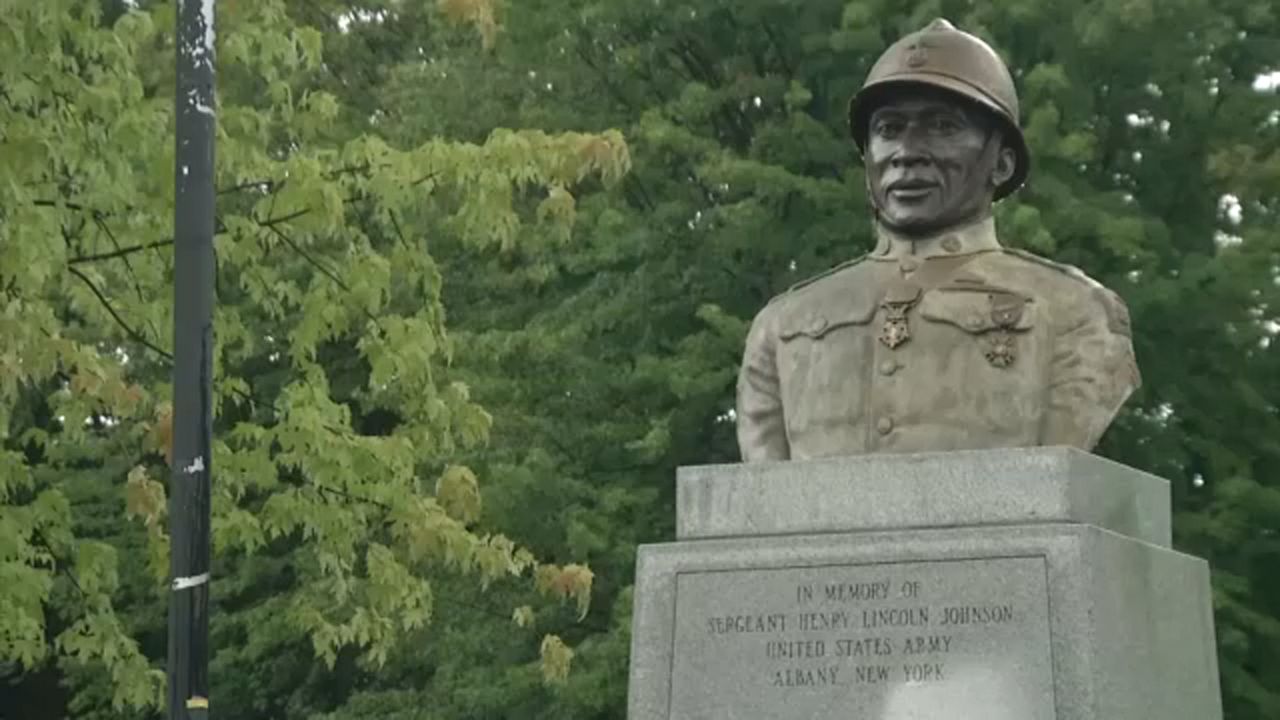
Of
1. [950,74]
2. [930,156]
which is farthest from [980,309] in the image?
[950,74]

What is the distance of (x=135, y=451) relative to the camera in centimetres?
2233

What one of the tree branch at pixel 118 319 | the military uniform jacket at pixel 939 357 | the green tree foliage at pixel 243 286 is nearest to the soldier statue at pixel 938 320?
the military uniform jacket at pixel 939 357

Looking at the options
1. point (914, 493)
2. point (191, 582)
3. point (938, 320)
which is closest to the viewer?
A: point (914, 493)

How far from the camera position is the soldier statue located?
9164 mm

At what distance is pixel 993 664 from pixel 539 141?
696 cm

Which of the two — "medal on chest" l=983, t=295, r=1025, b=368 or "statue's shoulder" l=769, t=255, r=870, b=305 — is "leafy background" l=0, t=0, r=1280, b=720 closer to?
"statue's shoulder" l=769, t=255, r=870, b=305

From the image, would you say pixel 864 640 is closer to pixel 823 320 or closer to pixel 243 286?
pixel 823 320

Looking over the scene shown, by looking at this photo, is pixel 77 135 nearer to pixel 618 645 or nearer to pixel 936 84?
pixel 936 84

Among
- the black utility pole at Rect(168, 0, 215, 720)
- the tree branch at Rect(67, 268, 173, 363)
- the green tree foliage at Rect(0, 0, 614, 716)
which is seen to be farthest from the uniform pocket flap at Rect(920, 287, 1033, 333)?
the tree branch at Rect(67, 268, 173, 363)

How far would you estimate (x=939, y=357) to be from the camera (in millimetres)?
9305

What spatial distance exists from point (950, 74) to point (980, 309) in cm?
79

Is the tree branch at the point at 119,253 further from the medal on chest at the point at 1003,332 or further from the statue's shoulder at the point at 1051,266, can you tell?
the medal on chest at the point at 1003,332

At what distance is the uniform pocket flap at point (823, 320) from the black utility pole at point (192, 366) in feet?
8.08

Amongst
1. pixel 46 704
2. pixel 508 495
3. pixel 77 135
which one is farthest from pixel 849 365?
pixel 46 704
